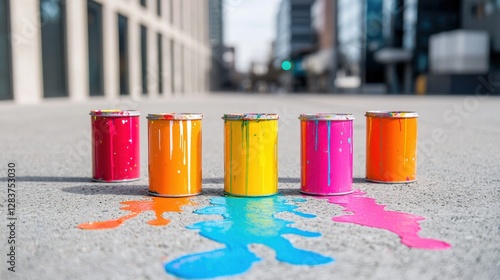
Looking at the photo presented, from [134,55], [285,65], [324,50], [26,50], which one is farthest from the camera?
[324,50]

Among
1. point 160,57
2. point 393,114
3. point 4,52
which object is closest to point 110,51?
point 4,52

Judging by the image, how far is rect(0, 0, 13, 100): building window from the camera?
21828mm

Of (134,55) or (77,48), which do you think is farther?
(134,55)

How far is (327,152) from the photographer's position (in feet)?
18.3

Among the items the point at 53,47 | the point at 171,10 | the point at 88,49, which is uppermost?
the point at 171,10

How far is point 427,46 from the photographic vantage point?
211 feet

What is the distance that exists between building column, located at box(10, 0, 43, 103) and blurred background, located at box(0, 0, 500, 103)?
0.14 feet

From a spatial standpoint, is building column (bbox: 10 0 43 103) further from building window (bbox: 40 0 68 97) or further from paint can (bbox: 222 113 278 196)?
paint can (bbox: 222 113 278 196)

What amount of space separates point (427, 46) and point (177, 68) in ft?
99.3

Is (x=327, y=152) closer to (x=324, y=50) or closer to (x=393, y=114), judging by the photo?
(x=393, y=114)

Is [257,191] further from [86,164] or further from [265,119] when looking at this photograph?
[86,164]

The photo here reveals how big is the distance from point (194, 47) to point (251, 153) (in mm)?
61835

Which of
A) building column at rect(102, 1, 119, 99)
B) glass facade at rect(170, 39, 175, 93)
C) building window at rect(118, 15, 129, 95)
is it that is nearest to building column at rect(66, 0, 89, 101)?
Answer: building column at rect(102, 1, 119, 99)

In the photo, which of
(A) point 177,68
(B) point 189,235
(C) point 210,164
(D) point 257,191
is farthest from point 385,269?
(A) point 177,68
